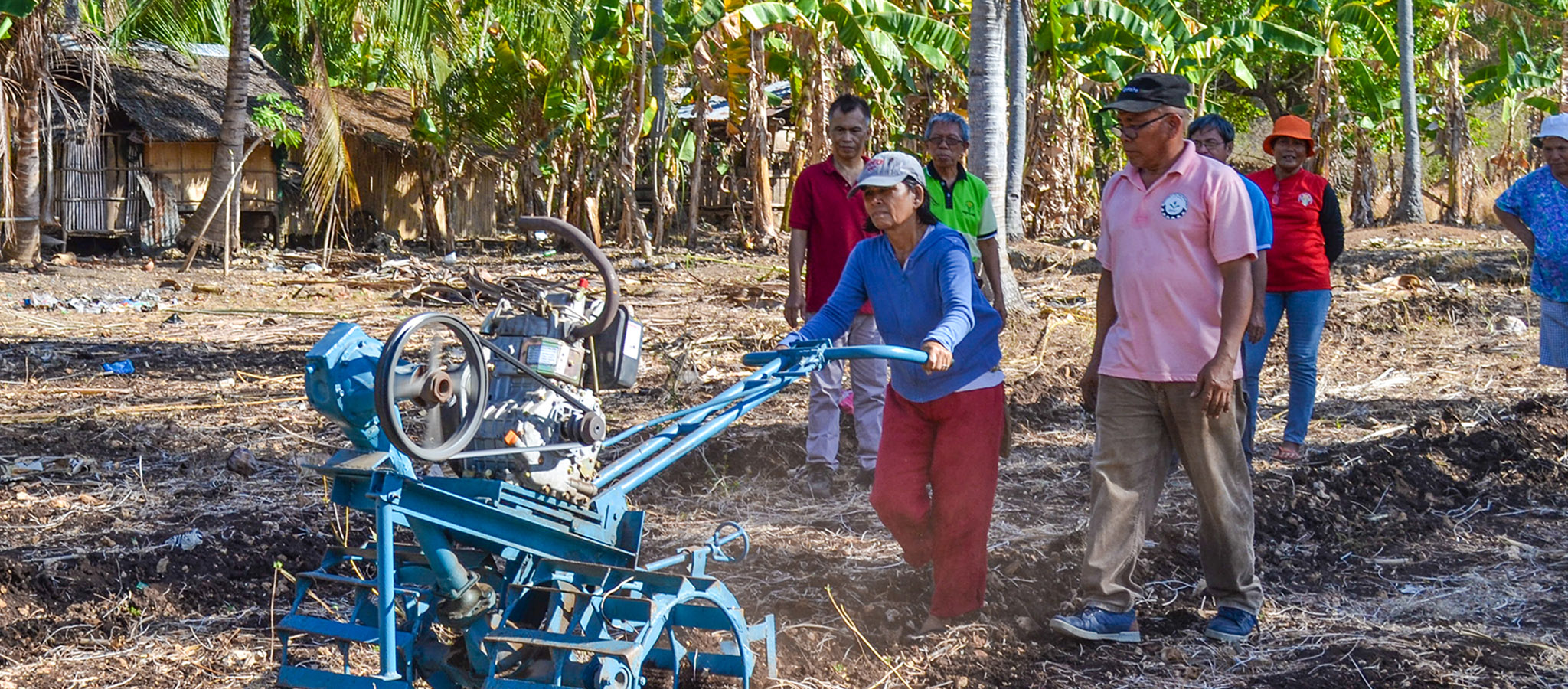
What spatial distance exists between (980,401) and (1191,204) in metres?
0.85

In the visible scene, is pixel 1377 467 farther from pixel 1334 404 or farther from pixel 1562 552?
pixel 1334 404

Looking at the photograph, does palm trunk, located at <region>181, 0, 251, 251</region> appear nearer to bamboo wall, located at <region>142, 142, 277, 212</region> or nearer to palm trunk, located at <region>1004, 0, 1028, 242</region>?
bamboo wall, located at <region>142, 142, 277, 212</region>

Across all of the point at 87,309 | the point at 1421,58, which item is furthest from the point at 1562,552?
the point at 1421,58

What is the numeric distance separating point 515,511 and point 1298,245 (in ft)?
14.0

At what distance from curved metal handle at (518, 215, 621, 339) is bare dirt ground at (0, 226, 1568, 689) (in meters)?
1.15

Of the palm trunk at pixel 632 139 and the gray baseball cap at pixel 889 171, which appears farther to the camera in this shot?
the palm trunk at pixel 632 139

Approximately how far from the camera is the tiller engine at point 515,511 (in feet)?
10.0

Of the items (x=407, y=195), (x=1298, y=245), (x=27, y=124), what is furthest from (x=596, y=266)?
(x=407, y=195)

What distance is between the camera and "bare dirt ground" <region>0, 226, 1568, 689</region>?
4.02m

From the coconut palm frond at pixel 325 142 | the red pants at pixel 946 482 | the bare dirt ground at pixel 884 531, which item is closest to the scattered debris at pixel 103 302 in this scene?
the bare dirt ground at pixel 884 531

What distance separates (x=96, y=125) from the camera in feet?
57.8

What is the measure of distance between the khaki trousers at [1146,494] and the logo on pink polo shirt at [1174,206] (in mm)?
520

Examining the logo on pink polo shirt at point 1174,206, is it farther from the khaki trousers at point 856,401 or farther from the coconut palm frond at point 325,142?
the coconut palm frond at point 325,142

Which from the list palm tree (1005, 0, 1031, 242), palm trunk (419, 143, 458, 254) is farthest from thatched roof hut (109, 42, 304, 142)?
palm tree (1005, 0, 1031, 242)
